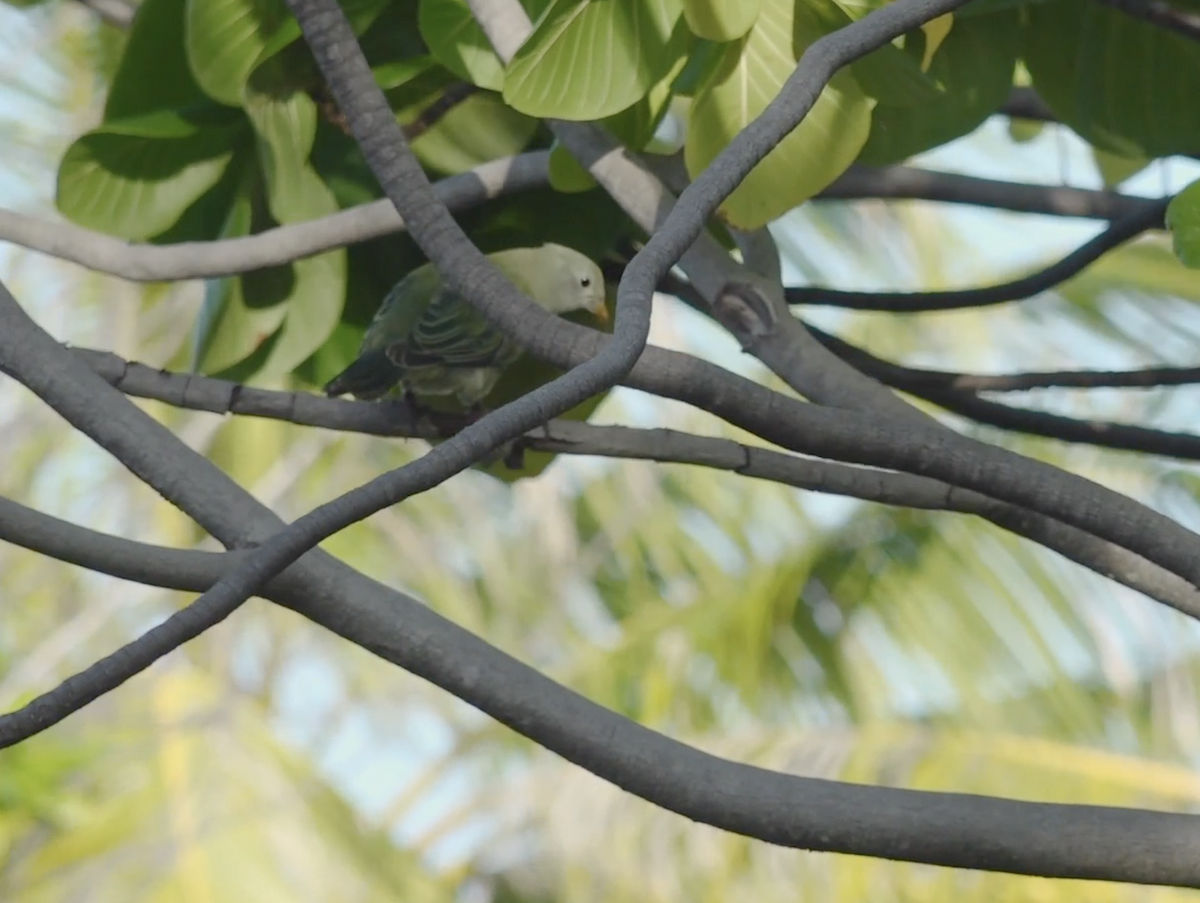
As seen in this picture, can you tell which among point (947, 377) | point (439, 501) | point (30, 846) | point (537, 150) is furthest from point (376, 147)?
point (439, 501)

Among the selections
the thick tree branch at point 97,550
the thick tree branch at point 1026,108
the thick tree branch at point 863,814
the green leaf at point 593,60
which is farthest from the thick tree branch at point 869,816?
the thick tree branch at point 1026,108

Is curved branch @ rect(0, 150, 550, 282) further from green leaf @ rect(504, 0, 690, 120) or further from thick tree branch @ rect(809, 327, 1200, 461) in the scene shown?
thick tree branch @ rect(809, 327, 1200, 461)

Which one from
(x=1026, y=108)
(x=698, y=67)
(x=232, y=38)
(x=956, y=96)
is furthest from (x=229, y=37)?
(x=1026, y=108)

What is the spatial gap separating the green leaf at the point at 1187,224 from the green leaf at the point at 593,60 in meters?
0.20

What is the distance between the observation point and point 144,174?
2.15ft

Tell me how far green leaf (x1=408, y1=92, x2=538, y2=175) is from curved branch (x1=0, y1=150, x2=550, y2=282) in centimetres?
6

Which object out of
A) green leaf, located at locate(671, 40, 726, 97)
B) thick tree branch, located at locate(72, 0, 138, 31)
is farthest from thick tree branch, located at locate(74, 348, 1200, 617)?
thick tree branch, located at locate(72, 0, 138, 31)

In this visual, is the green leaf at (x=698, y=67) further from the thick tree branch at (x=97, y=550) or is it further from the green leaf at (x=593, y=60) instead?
the thick tree branch at (x=97, y=550)

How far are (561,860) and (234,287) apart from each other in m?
1.52

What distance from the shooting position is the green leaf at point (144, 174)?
64cm

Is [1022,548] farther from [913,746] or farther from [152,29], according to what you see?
[152,29]

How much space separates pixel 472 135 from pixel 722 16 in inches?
8.4

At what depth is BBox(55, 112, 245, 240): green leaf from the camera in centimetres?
64

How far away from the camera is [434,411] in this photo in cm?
75
